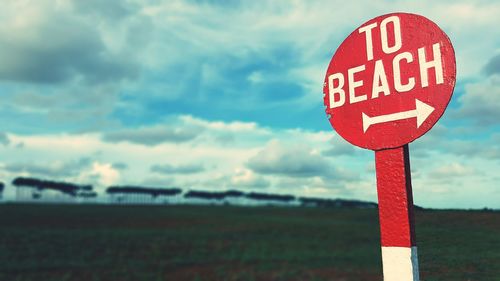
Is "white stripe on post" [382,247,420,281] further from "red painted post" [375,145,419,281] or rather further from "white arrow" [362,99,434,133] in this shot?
"white arrow" [362,99,434,133]

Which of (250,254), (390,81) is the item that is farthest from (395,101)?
(250,254)

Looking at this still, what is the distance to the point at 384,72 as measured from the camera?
3.19 metres

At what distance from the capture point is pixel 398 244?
3.06 m

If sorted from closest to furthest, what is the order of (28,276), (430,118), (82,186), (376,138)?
1. (430,118)
2. (376,138)
3. (28,276)
4. (82,186)

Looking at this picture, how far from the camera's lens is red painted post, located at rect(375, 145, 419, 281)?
3.00m

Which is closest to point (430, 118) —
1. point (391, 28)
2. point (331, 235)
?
point (391, 28)

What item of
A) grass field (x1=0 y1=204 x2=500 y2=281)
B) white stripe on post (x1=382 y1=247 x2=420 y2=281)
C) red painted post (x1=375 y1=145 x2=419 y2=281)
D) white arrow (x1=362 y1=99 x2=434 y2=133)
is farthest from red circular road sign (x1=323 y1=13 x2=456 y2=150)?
grass field (x1=0 y1=204 x2=500 y2=281)

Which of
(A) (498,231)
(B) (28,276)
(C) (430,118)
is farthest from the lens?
(B) (28,276)

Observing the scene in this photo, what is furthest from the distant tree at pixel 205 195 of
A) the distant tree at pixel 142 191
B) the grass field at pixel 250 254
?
the grass field at pixel 250 254

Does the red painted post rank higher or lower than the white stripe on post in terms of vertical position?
higher

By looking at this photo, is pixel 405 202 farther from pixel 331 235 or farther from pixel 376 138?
pixel 331 235

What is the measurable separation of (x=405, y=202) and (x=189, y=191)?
16883 centimetres

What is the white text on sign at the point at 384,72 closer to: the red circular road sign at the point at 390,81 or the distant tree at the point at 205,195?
the red circular road sign at the point at 390,81

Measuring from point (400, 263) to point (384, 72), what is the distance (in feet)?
4.36
